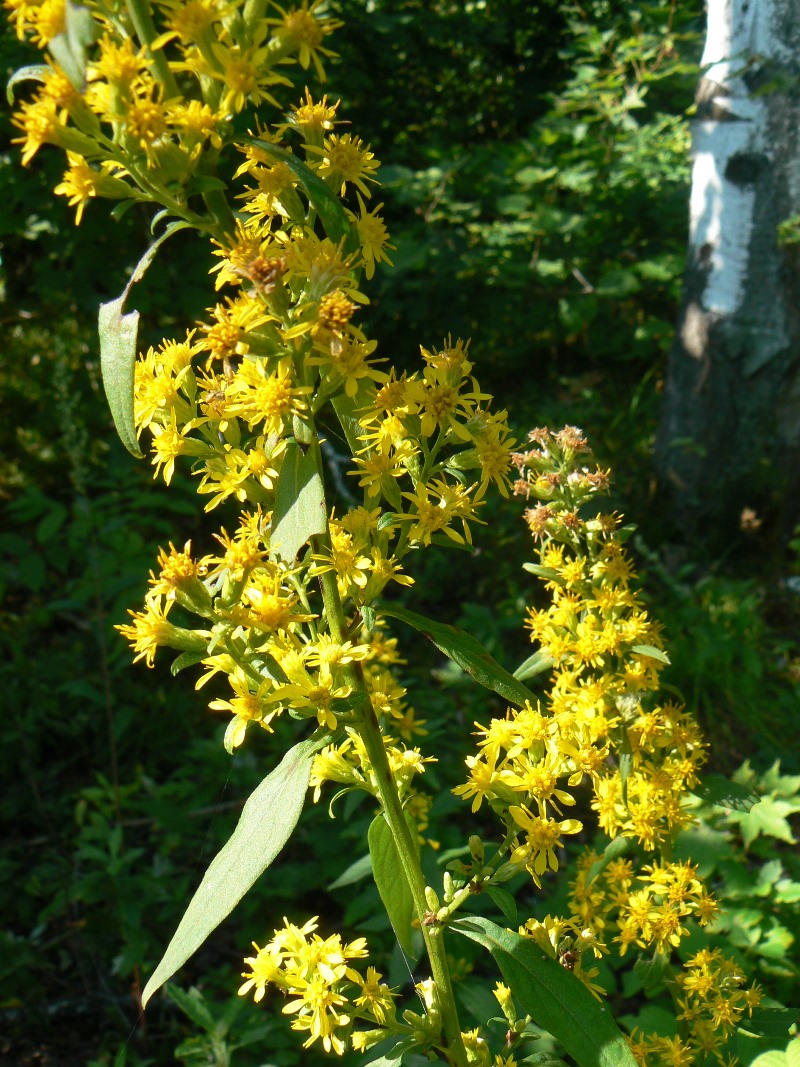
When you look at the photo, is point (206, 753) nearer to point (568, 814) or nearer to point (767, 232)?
point (568, 814)

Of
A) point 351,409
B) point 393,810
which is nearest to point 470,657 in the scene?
point 393,810

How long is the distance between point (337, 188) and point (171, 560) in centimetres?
60

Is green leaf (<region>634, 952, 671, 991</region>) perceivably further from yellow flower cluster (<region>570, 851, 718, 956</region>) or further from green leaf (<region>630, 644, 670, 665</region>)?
green leaf (<region>630, 644, 670, 665</region>)

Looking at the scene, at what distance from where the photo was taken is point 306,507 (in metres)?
1.09

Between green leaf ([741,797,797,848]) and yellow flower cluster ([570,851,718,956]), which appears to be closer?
yellow flower cluster ([570,851,718,956])

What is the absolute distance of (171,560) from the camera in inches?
47.8

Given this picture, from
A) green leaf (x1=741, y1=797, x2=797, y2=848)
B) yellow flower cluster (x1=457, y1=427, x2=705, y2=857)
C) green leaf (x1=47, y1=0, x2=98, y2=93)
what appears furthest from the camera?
green leaf (x1=741, y1=797, x2=797, y2=848)

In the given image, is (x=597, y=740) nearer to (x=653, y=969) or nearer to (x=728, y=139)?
(x=653, y=969)

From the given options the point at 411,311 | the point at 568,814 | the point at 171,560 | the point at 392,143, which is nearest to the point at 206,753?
the point at 568,814

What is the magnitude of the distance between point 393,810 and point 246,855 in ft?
0.85

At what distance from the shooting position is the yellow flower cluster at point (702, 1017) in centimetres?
160

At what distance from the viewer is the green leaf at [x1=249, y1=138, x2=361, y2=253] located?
Answer: 1.08m

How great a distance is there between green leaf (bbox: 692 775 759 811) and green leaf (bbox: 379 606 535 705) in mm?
691

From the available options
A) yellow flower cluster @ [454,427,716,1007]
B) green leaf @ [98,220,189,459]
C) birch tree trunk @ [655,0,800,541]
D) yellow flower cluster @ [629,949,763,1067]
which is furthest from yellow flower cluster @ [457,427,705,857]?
birch tree trunk @ [655,0,800,541]
